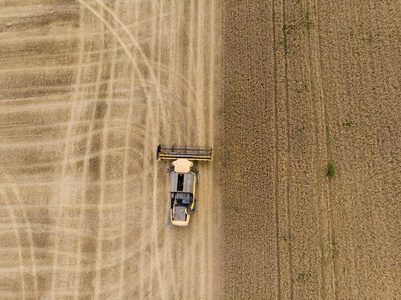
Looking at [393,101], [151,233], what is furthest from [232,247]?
[393,101]

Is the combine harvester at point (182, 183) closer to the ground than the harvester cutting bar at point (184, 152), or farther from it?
closer to the ground

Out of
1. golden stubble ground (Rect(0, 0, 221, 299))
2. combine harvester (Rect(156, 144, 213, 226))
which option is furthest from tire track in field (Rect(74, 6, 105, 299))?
combine harvester (Rect(156, 144, 213, 226))

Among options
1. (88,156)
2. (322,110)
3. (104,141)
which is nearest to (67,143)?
(88,156)

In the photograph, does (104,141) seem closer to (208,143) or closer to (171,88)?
(171,88)

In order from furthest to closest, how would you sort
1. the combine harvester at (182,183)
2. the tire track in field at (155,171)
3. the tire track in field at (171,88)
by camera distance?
the tire track in field at (155,171)
the tire track in field at (171,88)
the combine harvester at (182,183)

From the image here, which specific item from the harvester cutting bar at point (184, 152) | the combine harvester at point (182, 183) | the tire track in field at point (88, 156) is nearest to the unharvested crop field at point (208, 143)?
the tire track in field at point (88, 156)

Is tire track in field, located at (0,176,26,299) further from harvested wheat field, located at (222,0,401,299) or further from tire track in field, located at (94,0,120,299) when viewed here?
harvested wheat field, located at (222,0,401,299)

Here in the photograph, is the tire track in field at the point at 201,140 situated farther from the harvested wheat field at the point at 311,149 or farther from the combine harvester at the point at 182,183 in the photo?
the harvested wheat field at the point at 311,149
